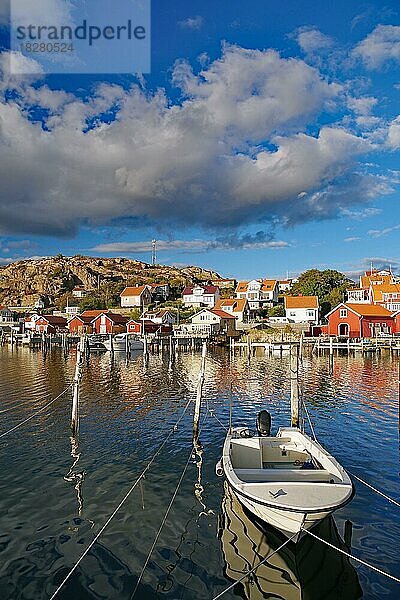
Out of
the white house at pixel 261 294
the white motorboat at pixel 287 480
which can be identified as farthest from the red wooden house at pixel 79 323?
the white motorboat at pixel 287 480

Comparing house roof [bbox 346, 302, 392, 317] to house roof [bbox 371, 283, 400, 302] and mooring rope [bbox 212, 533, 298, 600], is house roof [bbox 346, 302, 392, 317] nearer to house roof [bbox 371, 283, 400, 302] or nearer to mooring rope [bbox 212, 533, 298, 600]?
house roof [bbox 371, 283, 400, 302]

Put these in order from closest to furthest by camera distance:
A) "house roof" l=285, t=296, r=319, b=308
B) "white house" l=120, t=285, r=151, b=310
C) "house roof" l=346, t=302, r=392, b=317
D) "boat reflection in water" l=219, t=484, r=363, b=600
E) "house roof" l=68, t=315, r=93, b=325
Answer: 1. "boat reflection in water" l=219, t=484, r=363, b=600
2. "house roof" l=346, t=302, r=392, b=317
3. "house roof" l=68, t=315, r=93, b=325
4. "house roof" l=285, t=296, r=319, b=308
5. "white house" l=120, t=285, r=151, b=310

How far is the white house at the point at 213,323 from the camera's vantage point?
81812 millimetres

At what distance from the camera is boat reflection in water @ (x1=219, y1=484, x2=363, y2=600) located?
28.6ft

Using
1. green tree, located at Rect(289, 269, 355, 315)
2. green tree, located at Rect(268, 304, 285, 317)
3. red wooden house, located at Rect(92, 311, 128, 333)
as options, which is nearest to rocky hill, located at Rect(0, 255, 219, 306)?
green tree, located at Rect(289, 269, 355, 315)

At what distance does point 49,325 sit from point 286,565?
292 ft

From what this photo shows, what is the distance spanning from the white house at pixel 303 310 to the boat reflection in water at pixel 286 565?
7877cm

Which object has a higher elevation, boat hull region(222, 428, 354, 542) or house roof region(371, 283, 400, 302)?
house roof region(371, 283, 400, 302)

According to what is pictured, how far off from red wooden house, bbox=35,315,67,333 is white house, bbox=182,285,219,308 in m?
33.8

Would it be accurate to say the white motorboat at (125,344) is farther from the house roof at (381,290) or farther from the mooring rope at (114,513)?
the house roof at (381,290)

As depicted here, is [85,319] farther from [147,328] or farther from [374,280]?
[374,280]

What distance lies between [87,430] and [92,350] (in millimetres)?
50203

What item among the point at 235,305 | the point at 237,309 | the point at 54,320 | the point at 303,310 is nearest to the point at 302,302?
the point at 303,310

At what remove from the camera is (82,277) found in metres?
177
